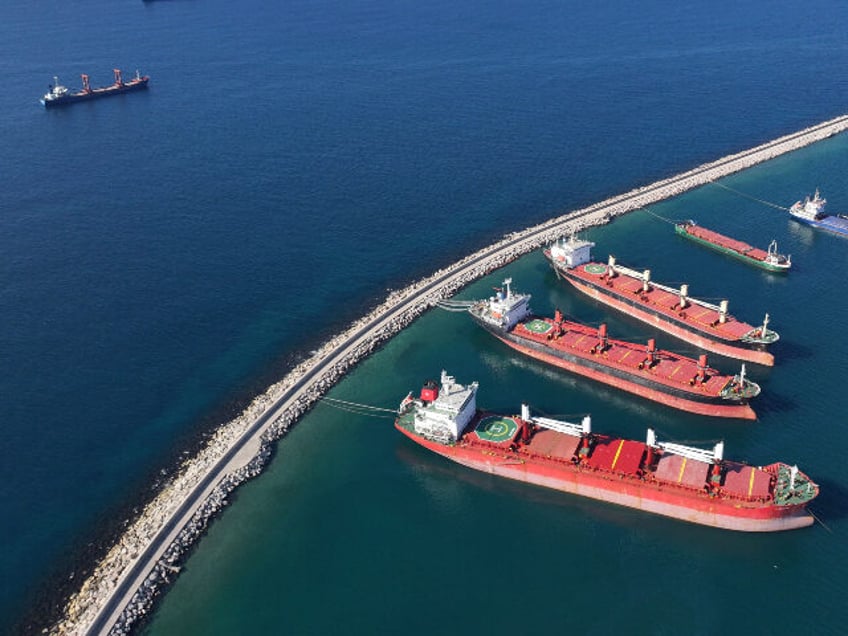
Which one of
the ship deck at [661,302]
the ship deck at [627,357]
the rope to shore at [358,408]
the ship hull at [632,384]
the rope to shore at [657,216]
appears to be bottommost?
the rope to shore at [358,408]

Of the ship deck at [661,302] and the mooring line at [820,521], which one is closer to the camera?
the mooring line at [820,521]

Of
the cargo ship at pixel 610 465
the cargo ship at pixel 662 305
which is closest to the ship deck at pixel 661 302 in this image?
the cargo ship at pixel 662 305

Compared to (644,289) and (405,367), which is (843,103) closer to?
(644,289)

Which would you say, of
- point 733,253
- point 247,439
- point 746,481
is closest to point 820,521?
point 746,481

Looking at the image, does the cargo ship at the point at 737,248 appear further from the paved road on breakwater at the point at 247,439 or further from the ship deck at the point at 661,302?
the ship deck at the point at 661,302

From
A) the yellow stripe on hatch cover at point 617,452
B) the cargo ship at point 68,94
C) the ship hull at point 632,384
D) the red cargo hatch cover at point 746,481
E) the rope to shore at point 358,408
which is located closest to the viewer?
the red cargo hatch cover at point 746,481

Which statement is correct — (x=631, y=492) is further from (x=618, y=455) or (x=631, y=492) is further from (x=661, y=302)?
(x=661, y=302)

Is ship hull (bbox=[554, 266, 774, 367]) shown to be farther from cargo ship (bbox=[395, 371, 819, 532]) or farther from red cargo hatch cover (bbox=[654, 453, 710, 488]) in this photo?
red cargo hatch cover (bbox=[654, 453, 710, 488])
